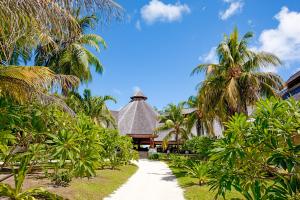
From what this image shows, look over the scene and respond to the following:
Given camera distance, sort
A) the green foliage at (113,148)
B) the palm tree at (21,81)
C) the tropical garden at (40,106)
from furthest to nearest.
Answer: the green foliage at (113,148) → the palm tree at (21,81) → the tropical garden at (40,106)

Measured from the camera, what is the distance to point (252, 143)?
187 inches

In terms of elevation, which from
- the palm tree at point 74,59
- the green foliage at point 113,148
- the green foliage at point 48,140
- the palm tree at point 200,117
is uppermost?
the palm tree at point 74,59

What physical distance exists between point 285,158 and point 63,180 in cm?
868

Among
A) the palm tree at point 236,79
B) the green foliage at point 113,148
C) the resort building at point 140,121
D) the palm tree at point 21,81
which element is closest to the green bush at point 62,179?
the palm tree at point 21,81

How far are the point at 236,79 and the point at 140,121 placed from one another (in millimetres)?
25730

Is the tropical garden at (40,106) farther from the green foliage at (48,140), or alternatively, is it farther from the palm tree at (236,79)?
the palm tree at (236,79)

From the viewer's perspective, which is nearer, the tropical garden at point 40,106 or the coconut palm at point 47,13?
the coconut palm at point 47,13

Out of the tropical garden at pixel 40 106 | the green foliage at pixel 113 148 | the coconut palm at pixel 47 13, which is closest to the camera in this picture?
the coconut palm at pixel 47 13

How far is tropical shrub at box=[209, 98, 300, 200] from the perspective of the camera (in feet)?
13.5

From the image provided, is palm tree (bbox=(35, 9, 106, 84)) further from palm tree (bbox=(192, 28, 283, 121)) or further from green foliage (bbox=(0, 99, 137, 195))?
green foliage (bbox=(0, 99, 137, 195))

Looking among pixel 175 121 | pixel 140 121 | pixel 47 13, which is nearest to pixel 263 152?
pixel 47 13

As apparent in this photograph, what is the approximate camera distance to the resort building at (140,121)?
39.8 meters

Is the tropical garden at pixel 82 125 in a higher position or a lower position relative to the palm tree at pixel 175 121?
lower

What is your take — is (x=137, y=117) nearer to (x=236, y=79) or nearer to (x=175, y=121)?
(x=175, y=121)
